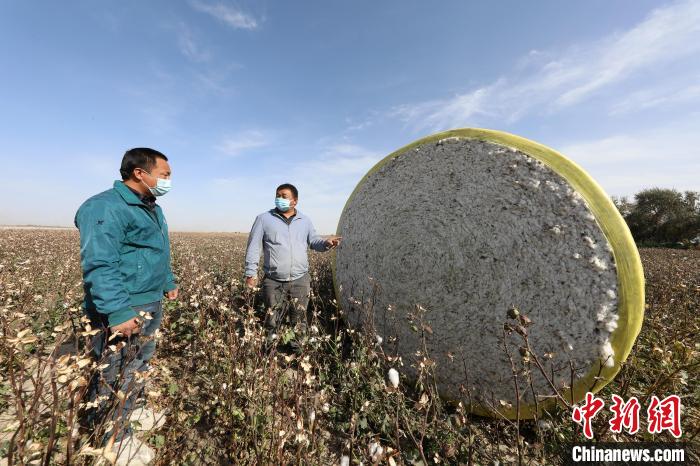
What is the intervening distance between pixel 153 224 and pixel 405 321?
107 inches

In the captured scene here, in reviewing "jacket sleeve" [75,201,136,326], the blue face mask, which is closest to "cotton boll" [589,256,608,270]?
the blue face mask

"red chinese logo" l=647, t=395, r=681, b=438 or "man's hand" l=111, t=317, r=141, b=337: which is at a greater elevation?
"man's hand" l=111, t=317, r=141, b=337

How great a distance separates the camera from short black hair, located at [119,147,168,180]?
2805 mm

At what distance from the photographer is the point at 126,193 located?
2.65 meters

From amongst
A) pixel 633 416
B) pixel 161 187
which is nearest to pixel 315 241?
pixel 161 187

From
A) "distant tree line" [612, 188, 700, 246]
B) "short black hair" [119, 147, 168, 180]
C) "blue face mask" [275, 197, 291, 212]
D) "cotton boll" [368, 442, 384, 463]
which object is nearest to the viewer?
"cotton boll" [368, 442, 384, 463]

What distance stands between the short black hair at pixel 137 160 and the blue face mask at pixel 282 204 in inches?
72.1

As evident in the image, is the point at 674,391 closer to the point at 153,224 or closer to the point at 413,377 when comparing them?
the point at 413,377

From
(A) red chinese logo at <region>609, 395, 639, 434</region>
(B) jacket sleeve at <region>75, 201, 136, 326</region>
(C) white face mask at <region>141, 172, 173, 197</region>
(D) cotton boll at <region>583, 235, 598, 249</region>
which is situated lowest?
(A) red chinese logo at <region>609, 395, 639, 434</region>

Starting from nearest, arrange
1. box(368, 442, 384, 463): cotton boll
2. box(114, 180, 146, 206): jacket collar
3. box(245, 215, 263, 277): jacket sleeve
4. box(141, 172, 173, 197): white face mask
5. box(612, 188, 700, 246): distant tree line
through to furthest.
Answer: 1. box(368, 442, 384, 463): cotton boll
2. box(114, 180, 146, 206): jacket collar
3. box(141, 172, 173, 197): white face mask
4. box(245, 215, 263, 277): jacket sleeve
5. box(612, 188, 700, 246): distant tree line

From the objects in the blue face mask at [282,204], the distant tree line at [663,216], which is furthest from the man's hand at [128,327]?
the distant tree line at [663,216]

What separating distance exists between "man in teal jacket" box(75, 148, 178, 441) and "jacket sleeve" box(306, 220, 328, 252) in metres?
2.12

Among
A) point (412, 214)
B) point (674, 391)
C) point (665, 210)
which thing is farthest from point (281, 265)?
point (665, 210)

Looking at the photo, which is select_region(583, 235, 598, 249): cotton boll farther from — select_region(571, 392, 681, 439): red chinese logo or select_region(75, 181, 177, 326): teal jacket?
select_region(75, 181, 177, 326): teal jacket
